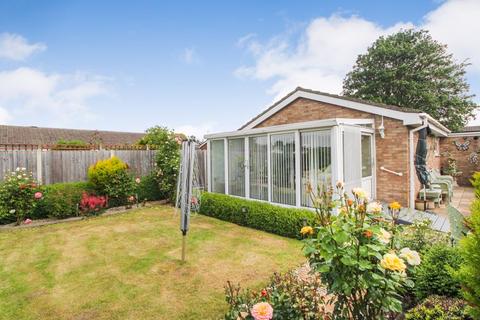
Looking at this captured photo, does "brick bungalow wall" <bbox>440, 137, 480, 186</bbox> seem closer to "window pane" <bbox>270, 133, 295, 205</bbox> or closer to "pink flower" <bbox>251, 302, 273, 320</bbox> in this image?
"window pane" <bbox>270, 133, 295, 205</bbox>

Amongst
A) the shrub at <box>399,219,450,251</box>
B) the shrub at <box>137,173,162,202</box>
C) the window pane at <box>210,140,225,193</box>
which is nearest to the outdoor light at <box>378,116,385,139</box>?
the shrub at <box>399,219,450,251</box>

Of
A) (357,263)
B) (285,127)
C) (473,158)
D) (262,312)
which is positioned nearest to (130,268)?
(262,312)

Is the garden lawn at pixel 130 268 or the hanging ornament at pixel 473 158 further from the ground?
the hanging ornament at pixel 473 158

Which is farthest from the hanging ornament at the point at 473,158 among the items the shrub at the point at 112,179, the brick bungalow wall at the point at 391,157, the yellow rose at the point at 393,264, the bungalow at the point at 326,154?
the shrub at the point at 112,179

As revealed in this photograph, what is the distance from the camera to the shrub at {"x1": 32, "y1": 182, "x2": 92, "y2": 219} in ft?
30.9

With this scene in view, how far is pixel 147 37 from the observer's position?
11.2 meters

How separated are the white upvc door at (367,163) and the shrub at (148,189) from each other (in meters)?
9.07

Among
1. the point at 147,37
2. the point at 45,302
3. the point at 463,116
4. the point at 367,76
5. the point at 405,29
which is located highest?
the point at 405,29

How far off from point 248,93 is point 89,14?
31.7ft

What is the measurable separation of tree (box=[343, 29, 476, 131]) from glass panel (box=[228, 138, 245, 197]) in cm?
2219

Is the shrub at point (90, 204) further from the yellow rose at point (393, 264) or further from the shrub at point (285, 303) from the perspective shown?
the yellow rose at point (393, 264)

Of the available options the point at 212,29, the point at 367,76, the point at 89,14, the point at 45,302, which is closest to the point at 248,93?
the point at 212,29

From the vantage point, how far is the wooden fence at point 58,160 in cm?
949

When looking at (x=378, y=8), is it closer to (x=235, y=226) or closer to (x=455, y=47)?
(x=235, y=226)
